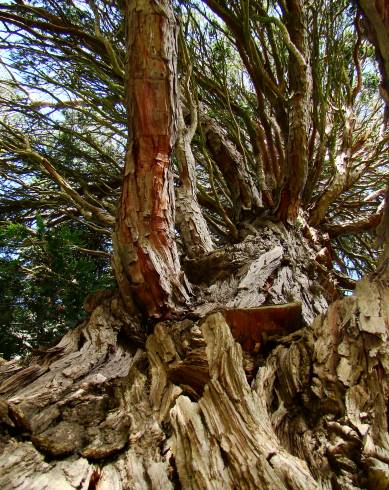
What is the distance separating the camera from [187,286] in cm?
141

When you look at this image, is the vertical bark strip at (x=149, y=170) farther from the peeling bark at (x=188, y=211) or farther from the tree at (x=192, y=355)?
the peeling bark at (x=188, y=211)

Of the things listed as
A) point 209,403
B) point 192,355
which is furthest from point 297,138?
point 209,403

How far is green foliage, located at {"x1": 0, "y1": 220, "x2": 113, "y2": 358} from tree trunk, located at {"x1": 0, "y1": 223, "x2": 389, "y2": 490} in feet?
2.64

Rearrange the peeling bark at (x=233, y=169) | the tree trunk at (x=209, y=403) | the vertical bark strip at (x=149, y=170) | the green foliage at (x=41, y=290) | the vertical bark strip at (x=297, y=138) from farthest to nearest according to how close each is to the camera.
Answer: the peeling bark at (x=233, y=169) → the green foliage at (x=41, y=290) → the vertical bark strip at (x=297, y=138) → the vertical bark strip at (x=149, y=170) → the tree trunk at (x=209, y=403)

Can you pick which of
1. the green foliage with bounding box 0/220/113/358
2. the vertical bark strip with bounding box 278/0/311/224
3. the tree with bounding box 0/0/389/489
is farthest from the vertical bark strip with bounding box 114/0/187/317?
the green foliage with bounding box 0/220/113/358

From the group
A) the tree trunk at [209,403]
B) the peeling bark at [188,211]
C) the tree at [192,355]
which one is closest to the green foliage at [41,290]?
the tree at [192,355]

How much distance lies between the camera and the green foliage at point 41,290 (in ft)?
6.68

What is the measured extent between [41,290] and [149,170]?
1.17 m

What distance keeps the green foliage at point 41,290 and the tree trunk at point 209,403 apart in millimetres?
804

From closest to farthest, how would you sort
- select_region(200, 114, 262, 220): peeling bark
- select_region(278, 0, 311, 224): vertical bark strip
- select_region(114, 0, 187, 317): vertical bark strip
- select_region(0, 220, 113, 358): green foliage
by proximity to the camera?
select_region(114, 0, 187, 317): vertical bark strip → select_region(278, 0, 311, 224): vertical bark strip → select_region(0, 220, 113, 358): green foliage → select_region(200, 114, 262, 220): peeling bark

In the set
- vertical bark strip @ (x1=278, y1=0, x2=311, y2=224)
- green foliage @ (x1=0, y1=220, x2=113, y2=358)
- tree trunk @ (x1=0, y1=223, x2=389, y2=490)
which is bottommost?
tree trunk @ (x1=0, y1=223, x2=389, y2=490)

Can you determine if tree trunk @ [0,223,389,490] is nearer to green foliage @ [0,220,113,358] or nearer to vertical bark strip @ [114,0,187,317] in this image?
vertical bark strip @ [114,0,187,317]

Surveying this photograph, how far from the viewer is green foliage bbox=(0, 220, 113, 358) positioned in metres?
2.04

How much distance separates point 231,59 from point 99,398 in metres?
3.58
